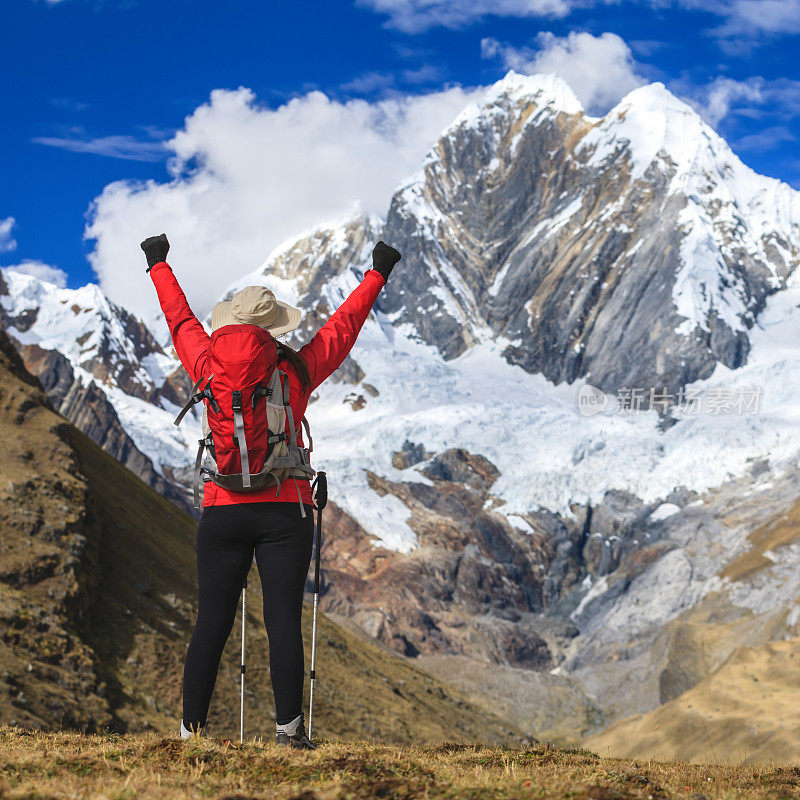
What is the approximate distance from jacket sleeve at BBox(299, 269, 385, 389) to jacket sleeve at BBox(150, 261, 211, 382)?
2.56 ft

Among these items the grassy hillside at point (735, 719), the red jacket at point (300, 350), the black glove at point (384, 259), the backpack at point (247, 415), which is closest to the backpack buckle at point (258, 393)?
the backpack at point (247, 415)

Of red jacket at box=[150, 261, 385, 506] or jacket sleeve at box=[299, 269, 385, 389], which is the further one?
jacket sleeve at box=[299, 269, 385, 389]

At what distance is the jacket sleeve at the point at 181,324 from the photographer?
7.45 meters

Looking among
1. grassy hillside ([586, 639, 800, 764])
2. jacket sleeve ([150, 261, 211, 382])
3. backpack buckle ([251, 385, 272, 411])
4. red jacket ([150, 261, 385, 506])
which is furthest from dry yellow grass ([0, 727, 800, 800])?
grassy hillside ([586, 639, 800, 764])

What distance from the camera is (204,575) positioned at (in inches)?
283

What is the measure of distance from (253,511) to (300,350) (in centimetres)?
136

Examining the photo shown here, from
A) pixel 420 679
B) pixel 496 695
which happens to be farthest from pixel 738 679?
pixel 496 695

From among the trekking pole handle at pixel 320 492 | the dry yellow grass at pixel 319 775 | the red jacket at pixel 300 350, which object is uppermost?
the red jacket at pixel 300 350

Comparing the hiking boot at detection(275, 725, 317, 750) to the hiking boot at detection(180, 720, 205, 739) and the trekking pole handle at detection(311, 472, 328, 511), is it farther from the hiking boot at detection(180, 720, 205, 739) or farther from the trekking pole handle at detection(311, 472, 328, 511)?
the trekking pole handle at detection(311, 472, 328, 511)

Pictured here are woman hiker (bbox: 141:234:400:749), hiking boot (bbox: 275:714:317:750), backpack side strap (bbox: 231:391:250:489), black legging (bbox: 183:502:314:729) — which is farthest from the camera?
hiking boot (bbox: 275:714:317:750)

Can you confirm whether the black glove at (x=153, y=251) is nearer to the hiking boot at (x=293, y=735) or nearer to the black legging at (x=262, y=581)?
the black legging at (x=262, y=581)

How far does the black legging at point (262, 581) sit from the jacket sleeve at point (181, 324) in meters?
1.16

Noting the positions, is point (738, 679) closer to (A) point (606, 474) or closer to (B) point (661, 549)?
(B) point (661, 549)

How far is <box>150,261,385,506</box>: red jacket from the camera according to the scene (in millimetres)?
7164
